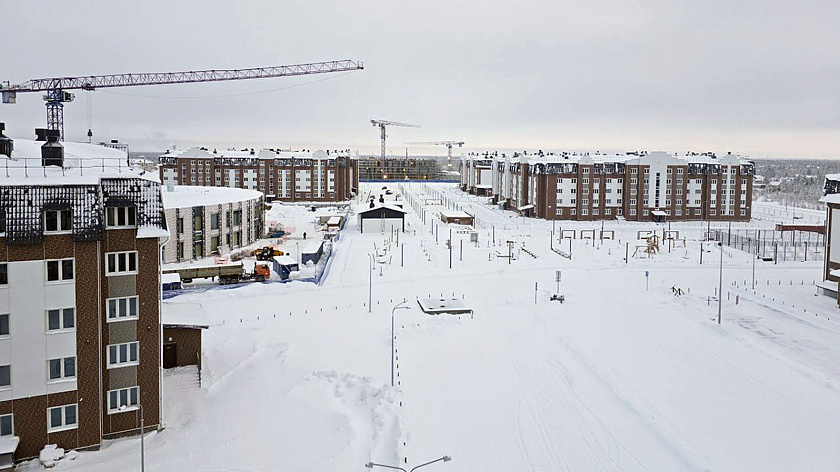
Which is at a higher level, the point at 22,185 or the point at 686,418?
the point at 22,185

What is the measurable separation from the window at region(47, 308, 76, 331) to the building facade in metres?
29.0

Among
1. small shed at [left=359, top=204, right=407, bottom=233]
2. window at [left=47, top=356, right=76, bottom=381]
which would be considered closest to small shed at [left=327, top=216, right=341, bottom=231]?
small shed at [left=359, top=204, right=407, bottom=233]

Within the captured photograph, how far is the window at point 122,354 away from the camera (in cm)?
2000

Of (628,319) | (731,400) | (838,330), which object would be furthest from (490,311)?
(838,330)

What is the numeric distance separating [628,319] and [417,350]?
13171mm

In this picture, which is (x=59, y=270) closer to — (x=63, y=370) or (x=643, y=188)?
(x=63, y=370)

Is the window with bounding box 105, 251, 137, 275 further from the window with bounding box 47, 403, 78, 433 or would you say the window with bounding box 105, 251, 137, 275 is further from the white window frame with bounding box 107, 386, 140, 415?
the window with bounding box 47, 403, 78, 433

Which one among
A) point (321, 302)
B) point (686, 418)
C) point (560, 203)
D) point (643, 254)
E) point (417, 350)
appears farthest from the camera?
point (560, 203)

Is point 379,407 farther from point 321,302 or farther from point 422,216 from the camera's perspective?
point 422,216

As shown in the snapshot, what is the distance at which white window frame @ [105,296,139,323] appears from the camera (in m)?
19.9

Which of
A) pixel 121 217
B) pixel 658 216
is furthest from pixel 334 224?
pixel 121 217

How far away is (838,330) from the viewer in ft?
110

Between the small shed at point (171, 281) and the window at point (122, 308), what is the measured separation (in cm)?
2170

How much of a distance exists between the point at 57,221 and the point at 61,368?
429cm
